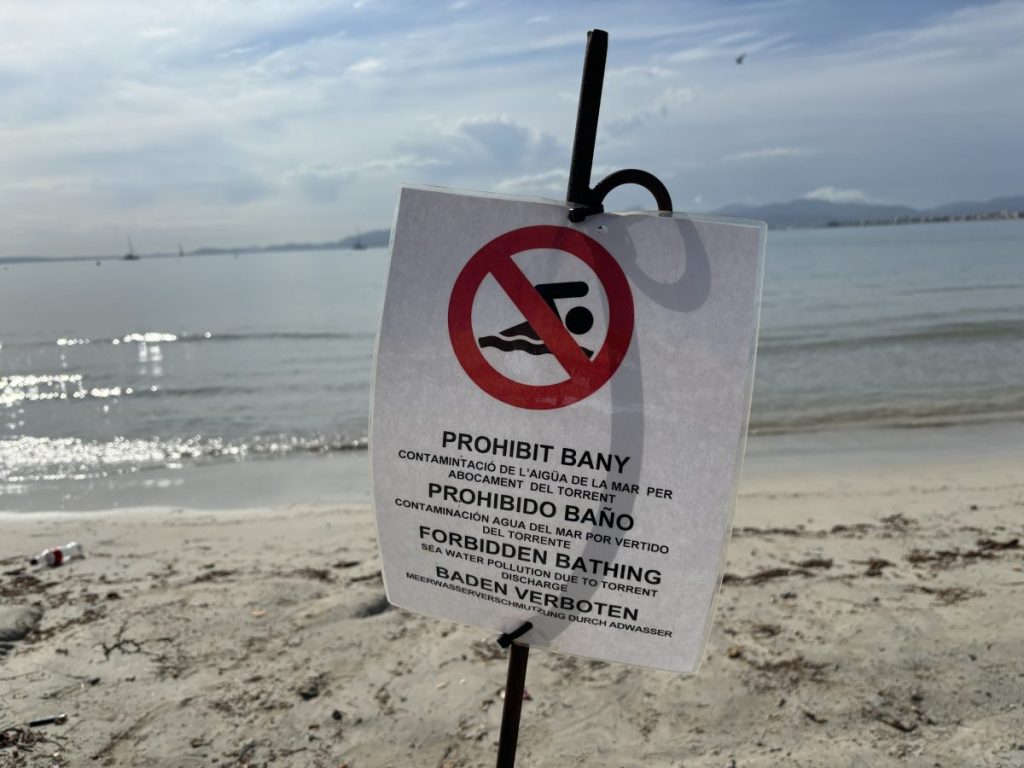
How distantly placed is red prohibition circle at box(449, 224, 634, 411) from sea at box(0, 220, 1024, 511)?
49cm

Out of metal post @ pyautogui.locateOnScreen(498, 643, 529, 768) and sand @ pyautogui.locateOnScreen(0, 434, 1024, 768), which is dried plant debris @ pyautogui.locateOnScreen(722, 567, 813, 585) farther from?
metal post @ pyautogui.locateOnScreen(498, 643, 529, 768)

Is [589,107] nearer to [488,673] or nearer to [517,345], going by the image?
[517,345]

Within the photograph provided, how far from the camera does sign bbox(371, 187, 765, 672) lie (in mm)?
1688

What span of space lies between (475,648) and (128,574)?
281 cm

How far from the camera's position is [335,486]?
898 centimetres

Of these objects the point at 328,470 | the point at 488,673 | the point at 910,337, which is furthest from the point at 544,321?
the point at 910,337

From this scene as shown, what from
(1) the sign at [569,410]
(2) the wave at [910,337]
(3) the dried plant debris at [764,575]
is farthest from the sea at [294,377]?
(3) the dried plant debris at [764,575]

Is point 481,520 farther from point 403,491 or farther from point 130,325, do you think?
point 130,325

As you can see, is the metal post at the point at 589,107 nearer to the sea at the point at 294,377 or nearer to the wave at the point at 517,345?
the wave at the point at 517,345

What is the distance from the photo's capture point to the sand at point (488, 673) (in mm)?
3166

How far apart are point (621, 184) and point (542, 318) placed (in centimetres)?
36

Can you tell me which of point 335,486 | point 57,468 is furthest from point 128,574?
point 57,468

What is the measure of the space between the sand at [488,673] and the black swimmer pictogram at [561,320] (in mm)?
2084

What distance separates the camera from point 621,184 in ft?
5.84
